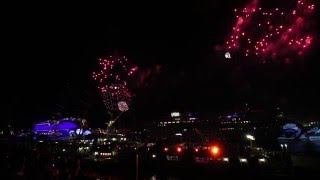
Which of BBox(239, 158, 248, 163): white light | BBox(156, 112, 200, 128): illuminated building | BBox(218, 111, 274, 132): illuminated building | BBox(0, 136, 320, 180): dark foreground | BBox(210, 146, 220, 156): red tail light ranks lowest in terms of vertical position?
BBox(0, 136, 320, 180): dark foreground

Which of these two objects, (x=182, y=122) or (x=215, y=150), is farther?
(x=182, y=122)

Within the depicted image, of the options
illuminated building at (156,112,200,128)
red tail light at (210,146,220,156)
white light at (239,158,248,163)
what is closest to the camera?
white light at (239,158,248,163)

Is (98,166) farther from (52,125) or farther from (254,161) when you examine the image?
(52,125)

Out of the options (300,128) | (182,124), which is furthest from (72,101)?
(300,128)

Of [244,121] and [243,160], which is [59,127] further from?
[243,160]

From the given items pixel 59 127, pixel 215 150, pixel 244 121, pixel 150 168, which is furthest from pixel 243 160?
pixel 59 127

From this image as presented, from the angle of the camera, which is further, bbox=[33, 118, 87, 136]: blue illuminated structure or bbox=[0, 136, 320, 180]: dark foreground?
bbox=[33, 118, 87, 136]: blue illuminated structure

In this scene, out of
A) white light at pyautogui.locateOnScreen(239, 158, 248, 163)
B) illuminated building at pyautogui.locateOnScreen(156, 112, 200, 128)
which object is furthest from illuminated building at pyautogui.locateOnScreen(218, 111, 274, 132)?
white light at pyautogui.locateOnScreen(239, 158, 248, 163)

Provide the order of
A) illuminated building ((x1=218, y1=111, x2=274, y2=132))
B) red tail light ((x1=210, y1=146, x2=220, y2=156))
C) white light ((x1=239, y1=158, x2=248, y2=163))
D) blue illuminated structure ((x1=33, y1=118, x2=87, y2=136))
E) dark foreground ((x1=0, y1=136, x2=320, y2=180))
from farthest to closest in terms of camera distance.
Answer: blue illuminated structure ((x1=33, y1=118, x2=87, y2=136))
illuminated building ((x1=218, y1=111, x2=274, y2=132))
red tail light ((x1=210, y1=146, x2=220, y2=156))
white light ((x1=239, y1=158, x2=248, y2=163))
dark foreground ((x1=0, y1=136, x2=320, y2=180))

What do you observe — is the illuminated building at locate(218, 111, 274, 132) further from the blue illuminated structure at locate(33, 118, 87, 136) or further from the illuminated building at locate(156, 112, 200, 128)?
the blue illuminated structure at locate(33, 118, 87, 136)

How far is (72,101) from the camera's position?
5894cm

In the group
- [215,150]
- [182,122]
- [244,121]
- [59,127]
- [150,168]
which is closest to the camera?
[215,150]

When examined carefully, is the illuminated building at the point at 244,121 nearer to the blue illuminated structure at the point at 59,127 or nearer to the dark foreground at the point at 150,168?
the blue illuminated structure at the point at 59,127

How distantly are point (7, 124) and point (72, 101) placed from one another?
16169 millimetres
